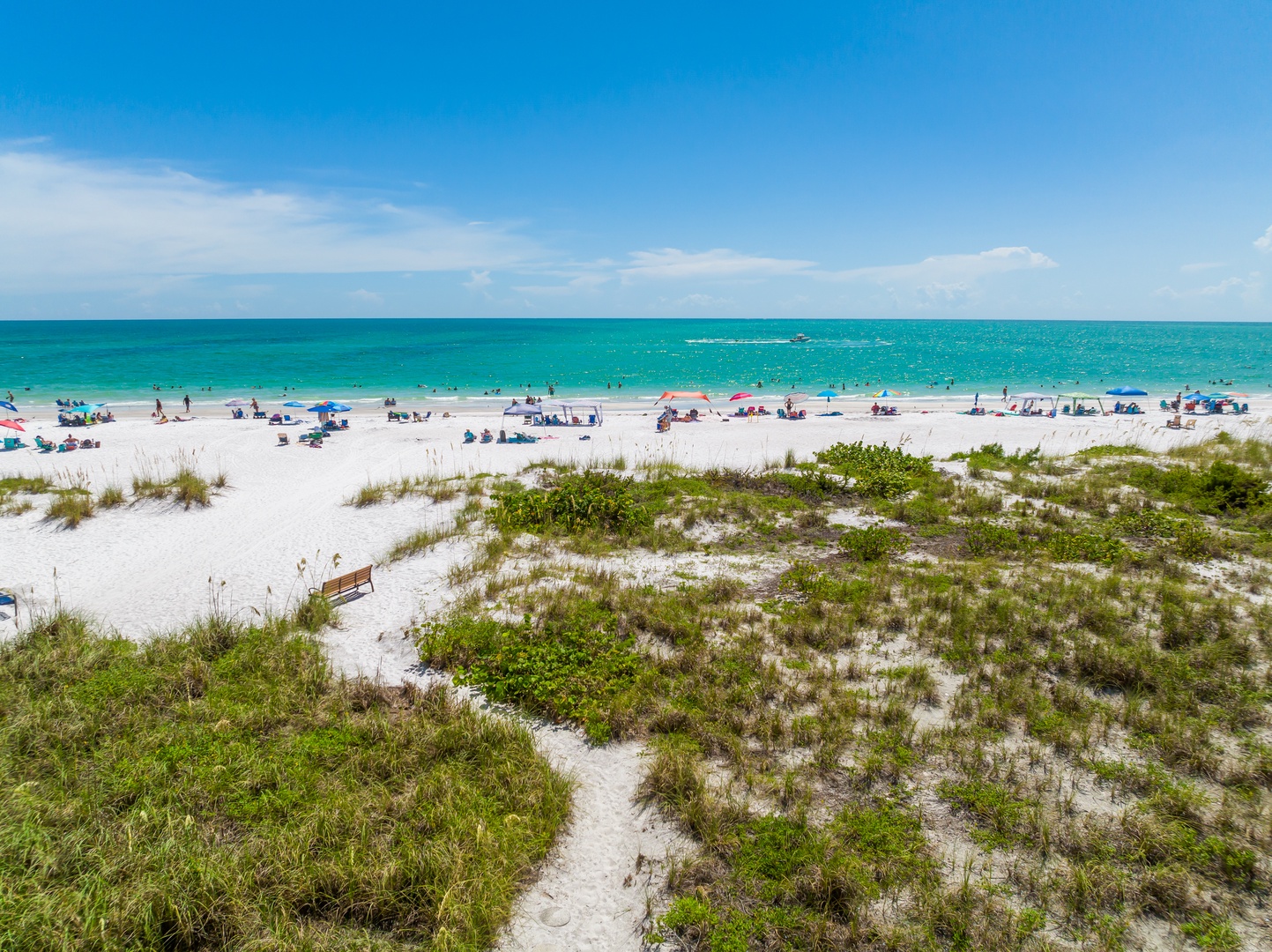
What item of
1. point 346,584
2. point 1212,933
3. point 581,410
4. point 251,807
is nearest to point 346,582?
point 346,584

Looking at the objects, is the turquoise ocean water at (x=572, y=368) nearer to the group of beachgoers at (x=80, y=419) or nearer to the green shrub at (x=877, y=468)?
the group of beachgoers at (x=80, y=419)

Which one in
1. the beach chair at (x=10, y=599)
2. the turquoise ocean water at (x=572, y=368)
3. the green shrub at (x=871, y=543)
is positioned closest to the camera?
the beach chair at (x=10, y=599)

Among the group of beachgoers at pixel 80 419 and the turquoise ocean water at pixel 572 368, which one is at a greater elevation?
the turquoise ocean water at pixel 572 368

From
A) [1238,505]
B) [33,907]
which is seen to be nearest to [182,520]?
[33,907]

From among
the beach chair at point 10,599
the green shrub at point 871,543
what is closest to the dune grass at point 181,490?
the beach chair at point 10,599

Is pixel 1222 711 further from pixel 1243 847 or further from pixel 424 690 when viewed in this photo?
pixel 424 690

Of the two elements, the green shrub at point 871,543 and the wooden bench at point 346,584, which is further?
the green shrub at point 871,543

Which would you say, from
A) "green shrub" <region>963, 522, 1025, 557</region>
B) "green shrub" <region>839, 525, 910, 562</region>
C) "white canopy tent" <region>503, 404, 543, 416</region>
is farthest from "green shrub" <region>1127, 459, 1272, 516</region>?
"white canopy tent" <region>503, 404, 543, 416</region>

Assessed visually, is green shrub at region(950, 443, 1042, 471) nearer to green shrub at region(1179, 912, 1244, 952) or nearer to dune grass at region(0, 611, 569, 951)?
green shrub at region(1179, 912, 1244, 952)
